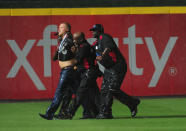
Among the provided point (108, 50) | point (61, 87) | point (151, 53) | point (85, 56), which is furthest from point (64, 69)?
point (151, 53)

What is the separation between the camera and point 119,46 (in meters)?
18.8

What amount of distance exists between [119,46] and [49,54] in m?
2.17

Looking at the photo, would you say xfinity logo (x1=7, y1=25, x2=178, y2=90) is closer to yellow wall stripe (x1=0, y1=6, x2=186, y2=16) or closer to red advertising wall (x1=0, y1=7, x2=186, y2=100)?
red advertising wall (x1=0, y1=7, x2=186, y2=100)

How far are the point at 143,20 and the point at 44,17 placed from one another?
3052mm

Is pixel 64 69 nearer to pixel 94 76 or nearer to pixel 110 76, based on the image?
pixel 94 76

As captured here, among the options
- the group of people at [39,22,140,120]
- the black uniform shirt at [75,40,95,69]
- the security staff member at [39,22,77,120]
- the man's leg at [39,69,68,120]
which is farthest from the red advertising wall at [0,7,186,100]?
the man's leg at [39,69,68,120]

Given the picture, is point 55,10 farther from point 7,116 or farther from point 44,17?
point 7,116

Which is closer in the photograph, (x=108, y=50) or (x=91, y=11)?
(x=108, y=50)

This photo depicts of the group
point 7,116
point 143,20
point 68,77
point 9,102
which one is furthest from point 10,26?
point 68,77

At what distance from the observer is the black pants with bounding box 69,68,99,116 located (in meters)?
12.7

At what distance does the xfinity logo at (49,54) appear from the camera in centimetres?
1847

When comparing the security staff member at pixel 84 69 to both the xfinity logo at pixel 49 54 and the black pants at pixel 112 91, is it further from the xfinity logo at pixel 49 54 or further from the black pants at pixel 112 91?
the xfinity logo at pixel 49 54

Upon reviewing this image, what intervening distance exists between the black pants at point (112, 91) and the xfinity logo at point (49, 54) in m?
5.92

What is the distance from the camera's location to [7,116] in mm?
13727
